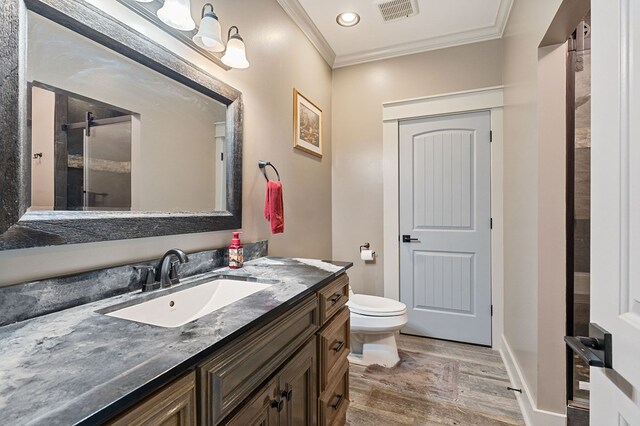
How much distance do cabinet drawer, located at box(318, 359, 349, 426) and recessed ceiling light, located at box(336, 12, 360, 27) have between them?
2.38 metres

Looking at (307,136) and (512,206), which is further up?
(307,136)

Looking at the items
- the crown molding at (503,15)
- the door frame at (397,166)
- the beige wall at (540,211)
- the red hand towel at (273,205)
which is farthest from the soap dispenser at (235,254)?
the crown molding at (503,15)

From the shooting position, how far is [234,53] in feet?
4.96

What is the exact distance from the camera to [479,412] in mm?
1780

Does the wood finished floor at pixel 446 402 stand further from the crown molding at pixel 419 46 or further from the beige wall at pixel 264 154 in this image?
the crown molding at pixel 419 46

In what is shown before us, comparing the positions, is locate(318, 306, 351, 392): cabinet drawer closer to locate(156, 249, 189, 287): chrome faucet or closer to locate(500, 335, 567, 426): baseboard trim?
locate(156, 249, 189, 287): chrome faucet

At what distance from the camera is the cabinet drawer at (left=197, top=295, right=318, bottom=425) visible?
2.27ft

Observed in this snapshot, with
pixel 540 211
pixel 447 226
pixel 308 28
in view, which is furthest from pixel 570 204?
pixel 308 28

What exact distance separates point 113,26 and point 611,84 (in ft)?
4.59

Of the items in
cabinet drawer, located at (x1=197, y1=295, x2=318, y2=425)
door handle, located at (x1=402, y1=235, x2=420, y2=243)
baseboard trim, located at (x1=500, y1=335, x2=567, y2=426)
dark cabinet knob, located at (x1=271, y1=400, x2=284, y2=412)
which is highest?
door handle, located at (x1=402, y1=235, x2=420, y2=243)

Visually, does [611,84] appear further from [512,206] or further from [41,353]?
[512,206]

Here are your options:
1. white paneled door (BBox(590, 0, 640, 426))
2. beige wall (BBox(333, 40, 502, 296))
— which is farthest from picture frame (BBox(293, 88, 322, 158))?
white paneled door (BBox(590, 0, 640, 426))

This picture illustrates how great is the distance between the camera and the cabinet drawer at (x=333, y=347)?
1.32 m

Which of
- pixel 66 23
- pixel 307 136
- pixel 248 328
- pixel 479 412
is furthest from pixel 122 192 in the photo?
pixel 479 412
